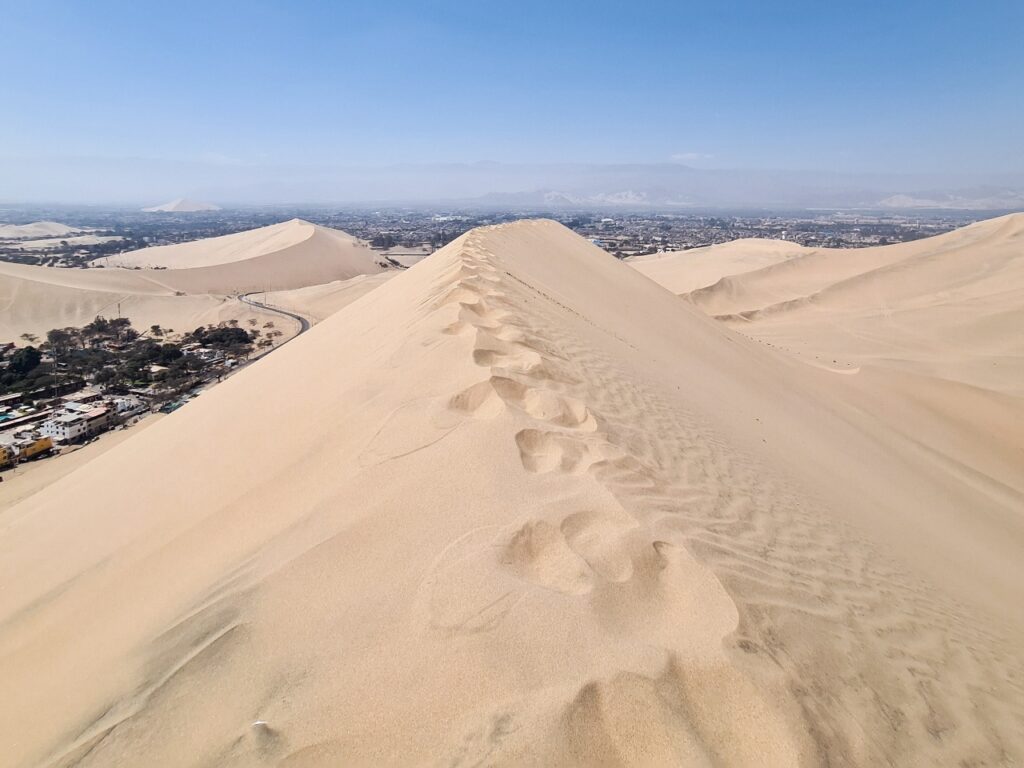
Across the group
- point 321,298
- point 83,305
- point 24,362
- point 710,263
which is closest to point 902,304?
point 710,263

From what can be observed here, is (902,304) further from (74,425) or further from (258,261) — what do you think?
(258,261)

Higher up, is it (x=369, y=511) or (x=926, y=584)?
(x=369, y=511)

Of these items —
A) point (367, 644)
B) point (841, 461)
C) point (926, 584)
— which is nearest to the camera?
point (367, 644)

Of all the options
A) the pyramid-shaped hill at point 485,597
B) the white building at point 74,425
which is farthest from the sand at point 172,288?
the pyramid-shaped hill at point 485,597

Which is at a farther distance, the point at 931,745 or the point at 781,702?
the point at 931,745

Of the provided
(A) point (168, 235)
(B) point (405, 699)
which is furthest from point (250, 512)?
(A) point (168, 235)

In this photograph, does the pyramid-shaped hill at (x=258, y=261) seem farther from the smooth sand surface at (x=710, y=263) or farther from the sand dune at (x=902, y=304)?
the sand dune at (x=902, y=304)

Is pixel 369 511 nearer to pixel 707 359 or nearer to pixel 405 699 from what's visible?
pixel 405 699
